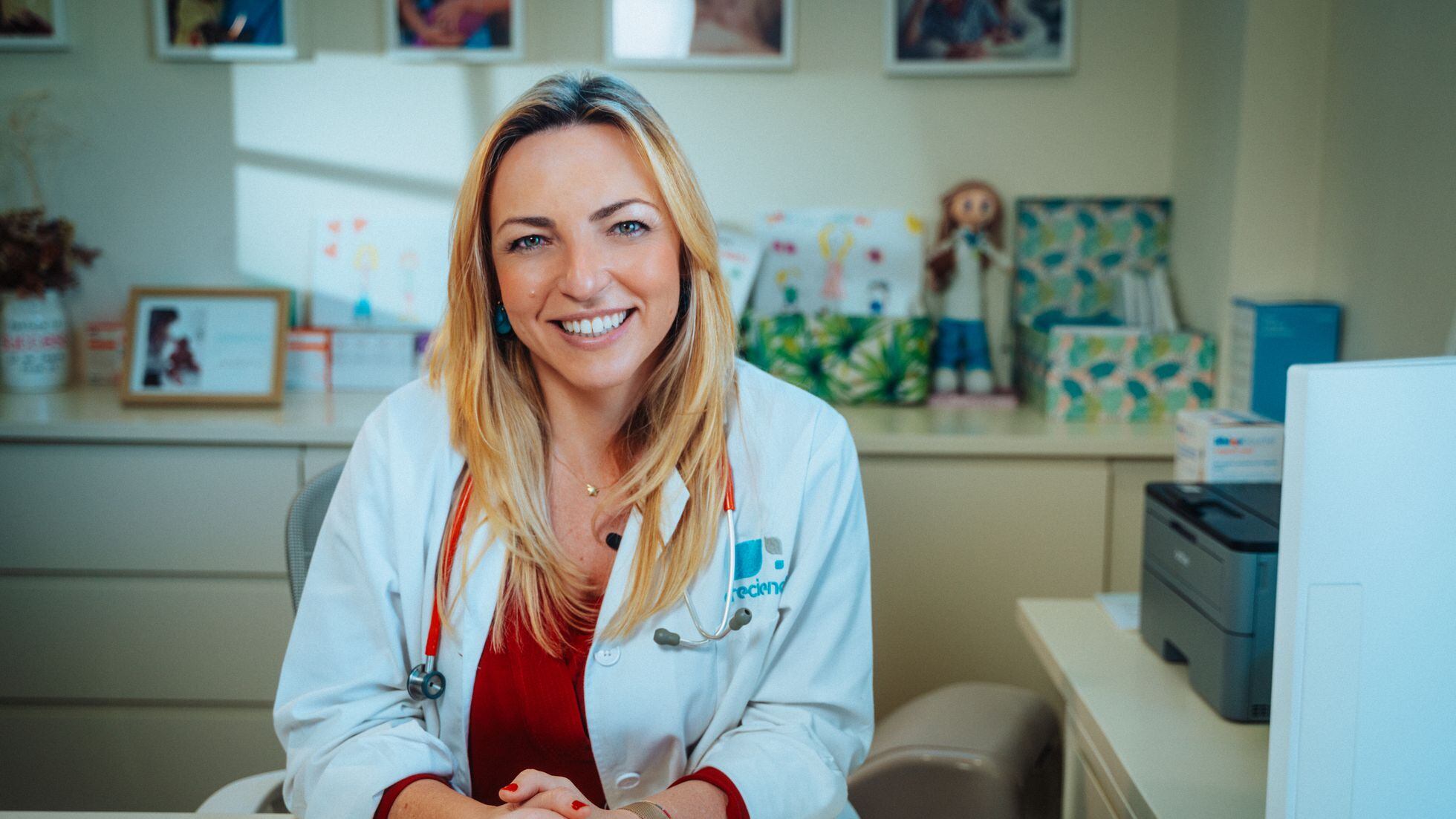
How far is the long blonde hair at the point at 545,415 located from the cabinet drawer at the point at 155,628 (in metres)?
1.30

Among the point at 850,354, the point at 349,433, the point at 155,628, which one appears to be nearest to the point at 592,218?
the point at 349,433

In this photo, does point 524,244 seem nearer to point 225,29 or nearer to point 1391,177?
point 1391,177

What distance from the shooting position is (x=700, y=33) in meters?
2.78

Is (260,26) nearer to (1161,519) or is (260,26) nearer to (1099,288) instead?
(1099,288)

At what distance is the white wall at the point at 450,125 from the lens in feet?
Answer: 9.20

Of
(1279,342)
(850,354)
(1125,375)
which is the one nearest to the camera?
(1279,342)

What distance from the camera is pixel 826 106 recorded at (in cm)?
283

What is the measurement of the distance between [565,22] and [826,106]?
0.68 meters

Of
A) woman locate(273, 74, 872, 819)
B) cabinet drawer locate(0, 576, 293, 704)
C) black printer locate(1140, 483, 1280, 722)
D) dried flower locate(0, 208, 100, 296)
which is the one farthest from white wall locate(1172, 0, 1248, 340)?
dried flower locate(0, 208, 100, 296)

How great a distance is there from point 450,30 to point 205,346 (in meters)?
0.98

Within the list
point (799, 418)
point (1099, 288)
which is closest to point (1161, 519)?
point (799, 418)

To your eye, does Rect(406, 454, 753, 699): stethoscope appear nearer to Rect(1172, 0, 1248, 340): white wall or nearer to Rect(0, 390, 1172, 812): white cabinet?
Rect(0, 390, 1172, 812): white cabinet

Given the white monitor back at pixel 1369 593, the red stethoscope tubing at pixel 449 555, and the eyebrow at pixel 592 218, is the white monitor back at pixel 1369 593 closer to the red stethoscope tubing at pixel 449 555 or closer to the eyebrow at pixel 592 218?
the eyebrow at pixel 592 218

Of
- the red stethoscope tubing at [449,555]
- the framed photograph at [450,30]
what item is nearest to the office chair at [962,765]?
the red stethoscope tubing at [449,555]
